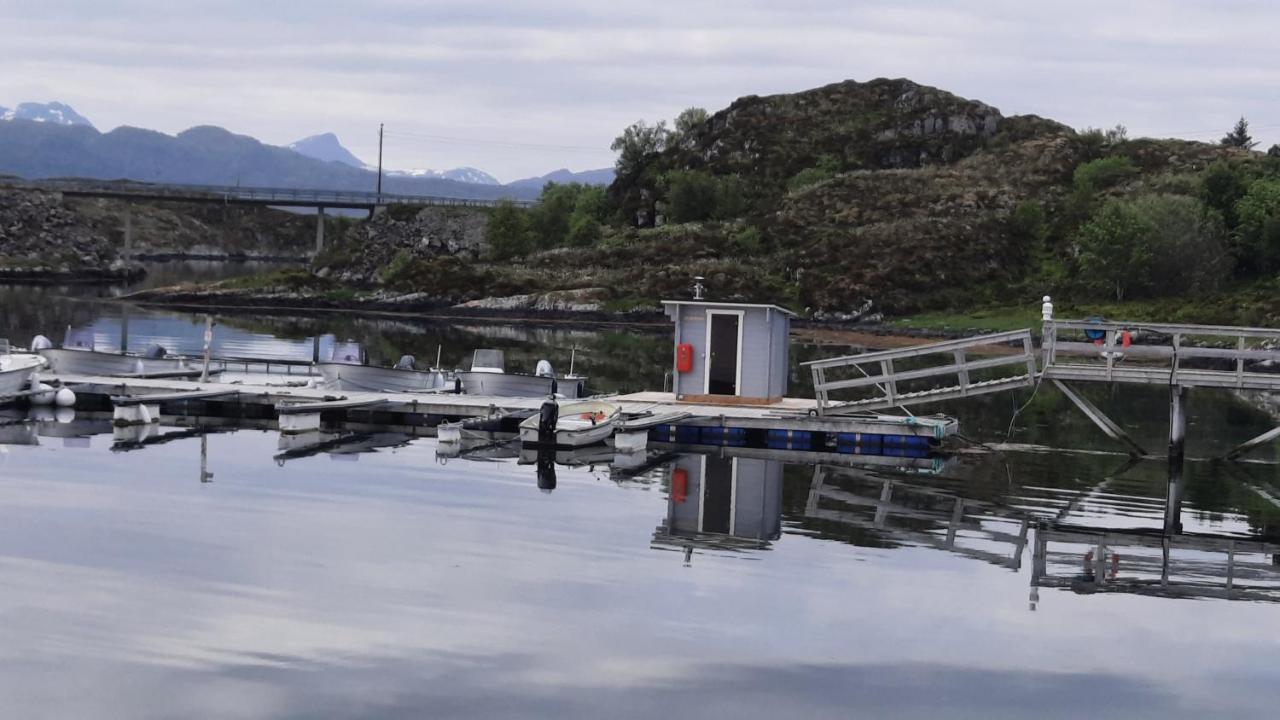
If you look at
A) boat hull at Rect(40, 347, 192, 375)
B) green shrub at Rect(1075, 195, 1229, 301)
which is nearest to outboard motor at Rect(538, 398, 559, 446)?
boat hull at Rect(40, 347, 192, 375)

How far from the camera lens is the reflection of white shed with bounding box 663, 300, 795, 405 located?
42406 mm

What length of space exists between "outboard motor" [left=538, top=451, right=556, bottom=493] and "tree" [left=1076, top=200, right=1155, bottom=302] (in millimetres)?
72444

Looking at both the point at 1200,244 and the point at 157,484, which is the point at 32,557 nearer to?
the point at 157,484

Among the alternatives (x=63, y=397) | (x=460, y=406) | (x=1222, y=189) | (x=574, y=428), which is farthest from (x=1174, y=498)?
(x=1222, y=189)

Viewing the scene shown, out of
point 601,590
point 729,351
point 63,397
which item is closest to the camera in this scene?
point 601,590

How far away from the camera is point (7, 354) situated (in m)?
46.2

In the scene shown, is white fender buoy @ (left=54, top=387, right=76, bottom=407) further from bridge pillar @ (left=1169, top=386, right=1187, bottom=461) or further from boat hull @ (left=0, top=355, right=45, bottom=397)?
bridge pillar @ (left=1169, top=386, right=1187, bottom=461)

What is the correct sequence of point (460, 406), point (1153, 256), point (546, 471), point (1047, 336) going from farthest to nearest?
point (1153, 256) < point (460, 406) < point (1047, 336) < point (546, 471)

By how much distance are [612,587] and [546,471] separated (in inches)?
499

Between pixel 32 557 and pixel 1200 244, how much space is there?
305ft

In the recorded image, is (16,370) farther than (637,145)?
No

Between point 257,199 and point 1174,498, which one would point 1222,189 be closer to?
point 1174,498

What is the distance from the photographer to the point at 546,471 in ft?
119

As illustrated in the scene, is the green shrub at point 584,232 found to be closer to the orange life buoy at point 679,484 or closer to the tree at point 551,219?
the tree at point 551,219
